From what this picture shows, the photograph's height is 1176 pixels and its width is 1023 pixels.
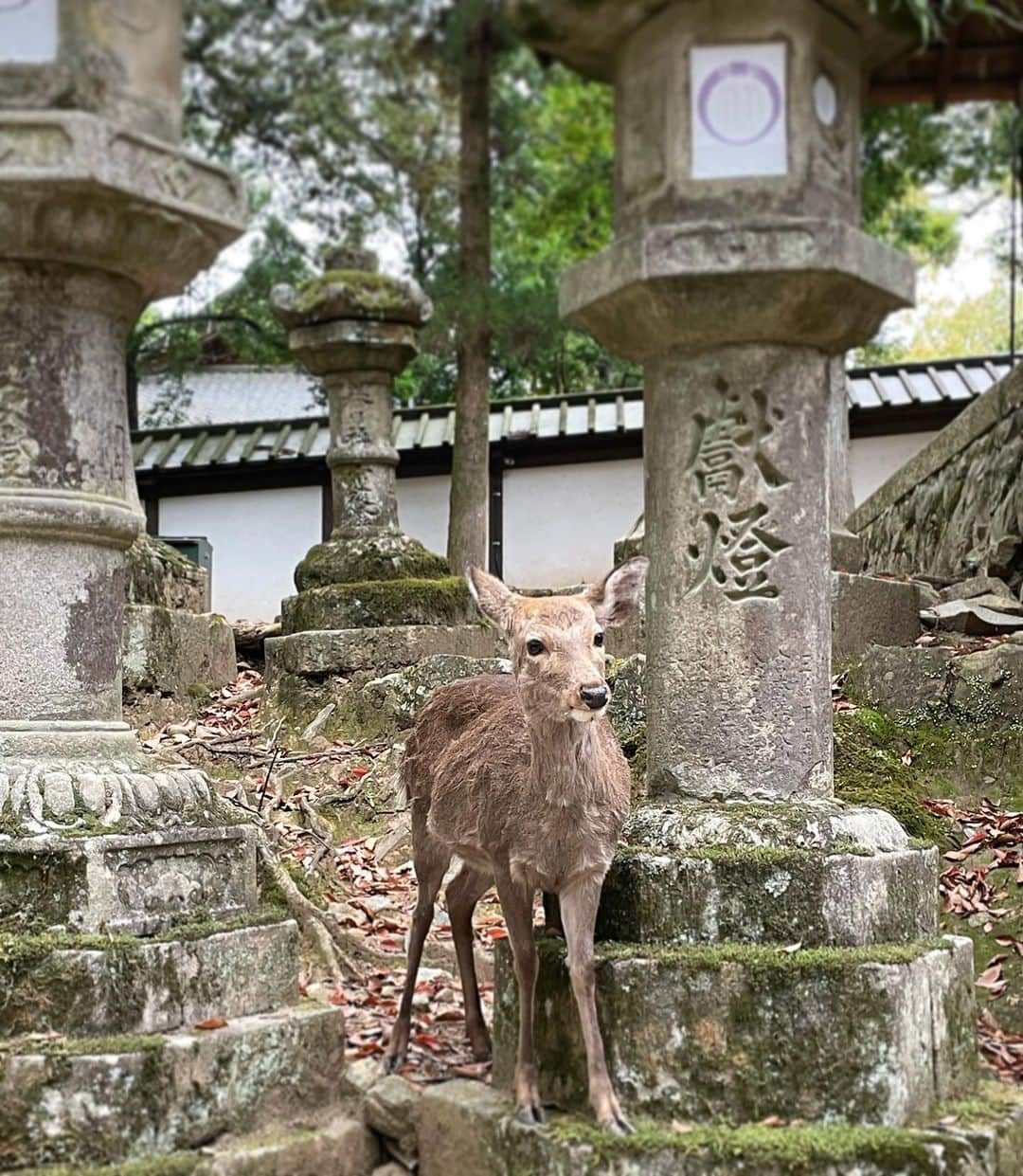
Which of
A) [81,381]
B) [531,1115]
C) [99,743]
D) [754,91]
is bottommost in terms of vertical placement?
[531,1115]

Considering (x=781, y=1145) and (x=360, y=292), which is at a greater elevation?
(x=360, y=292)

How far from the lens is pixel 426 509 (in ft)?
48.0

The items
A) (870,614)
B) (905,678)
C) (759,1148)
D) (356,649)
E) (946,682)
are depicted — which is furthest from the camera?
(356,649)

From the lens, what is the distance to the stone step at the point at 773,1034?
3.78 metres

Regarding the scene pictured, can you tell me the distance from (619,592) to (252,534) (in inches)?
440

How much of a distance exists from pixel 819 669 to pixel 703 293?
1.21 metres

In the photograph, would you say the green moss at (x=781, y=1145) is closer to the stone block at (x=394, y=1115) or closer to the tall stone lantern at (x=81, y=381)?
the stone block at (x=394, y=1115)

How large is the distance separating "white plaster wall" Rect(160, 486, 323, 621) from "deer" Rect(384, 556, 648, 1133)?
34.2 ft

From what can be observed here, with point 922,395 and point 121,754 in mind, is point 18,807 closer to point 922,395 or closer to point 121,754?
point 121,754

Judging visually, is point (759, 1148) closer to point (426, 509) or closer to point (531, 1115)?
point (531, 1115)

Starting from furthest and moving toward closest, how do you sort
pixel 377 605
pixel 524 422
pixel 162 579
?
pixel 524 422, pixel 162 579, pixel 377 605

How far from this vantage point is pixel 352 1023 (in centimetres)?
509

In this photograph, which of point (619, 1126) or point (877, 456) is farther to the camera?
point (877, 456)

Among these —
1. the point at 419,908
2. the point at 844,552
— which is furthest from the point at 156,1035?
the point at 844,552
